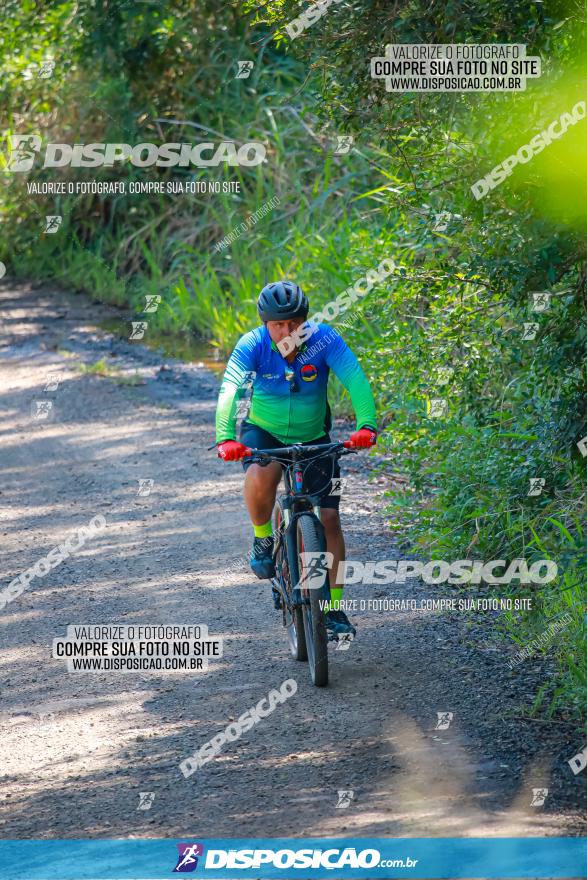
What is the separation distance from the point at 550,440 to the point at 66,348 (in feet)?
33.6

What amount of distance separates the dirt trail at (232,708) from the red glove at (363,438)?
128cm

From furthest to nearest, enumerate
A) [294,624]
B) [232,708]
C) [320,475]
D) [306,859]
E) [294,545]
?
1. [294,624]
2. [320,475]
3. [294,545]
4. [232,708]
5. [306,859]

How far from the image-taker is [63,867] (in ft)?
15.3

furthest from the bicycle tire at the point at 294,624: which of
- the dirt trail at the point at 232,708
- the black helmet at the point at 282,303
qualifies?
the black helmet at the point at 282,303

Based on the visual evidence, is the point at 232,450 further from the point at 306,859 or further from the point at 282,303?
the point at 306,859

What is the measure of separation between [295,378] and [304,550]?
3.04ft

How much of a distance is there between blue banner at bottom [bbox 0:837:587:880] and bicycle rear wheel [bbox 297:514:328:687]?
1.47m

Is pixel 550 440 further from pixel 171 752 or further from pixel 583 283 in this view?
pixel 171 752

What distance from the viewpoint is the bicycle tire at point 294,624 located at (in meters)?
6.32

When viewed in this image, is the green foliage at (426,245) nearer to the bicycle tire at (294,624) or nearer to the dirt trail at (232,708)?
the dirt trail at (232,708)

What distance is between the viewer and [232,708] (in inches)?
239

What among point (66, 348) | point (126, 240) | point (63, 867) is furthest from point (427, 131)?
point (126, 240)

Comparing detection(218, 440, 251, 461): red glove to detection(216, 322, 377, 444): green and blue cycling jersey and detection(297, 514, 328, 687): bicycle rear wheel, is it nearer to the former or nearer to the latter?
detection(216, 322, 377, 444): green and blue cycling jersey

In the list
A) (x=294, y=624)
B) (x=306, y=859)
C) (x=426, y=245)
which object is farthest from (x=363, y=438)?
(x=426, y=245)
